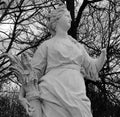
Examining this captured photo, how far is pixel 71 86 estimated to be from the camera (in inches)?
195

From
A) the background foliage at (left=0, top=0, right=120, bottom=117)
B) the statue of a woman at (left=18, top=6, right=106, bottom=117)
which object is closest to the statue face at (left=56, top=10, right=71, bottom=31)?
the statue of a woman at (left=18, top=6, right=106, bottom=117)

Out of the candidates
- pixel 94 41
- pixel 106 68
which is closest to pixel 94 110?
pixel 106 68

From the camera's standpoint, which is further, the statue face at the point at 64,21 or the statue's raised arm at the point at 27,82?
the statue face at the point at 64,21

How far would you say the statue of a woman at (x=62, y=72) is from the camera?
4824 millimetres

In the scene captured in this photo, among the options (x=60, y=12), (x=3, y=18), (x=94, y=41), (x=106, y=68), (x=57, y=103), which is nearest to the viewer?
(x=57, y=103)

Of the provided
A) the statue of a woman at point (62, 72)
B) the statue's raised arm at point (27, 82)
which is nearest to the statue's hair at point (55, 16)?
the statue of a woman at point (62, 72)

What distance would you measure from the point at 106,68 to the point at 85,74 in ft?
22.8

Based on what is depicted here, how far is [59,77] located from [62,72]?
0.09 meters

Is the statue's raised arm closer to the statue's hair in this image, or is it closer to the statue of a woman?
the statue of a woman

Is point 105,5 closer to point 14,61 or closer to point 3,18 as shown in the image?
point 3,18

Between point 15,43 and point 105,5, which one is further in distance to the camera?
point 105,5

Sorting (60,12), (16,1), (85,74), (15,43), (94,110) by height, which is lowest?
(94,110)

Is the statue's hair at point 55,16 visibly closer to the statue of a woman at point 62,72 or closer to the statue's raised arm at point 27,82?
the statue of a woman at point 62,72

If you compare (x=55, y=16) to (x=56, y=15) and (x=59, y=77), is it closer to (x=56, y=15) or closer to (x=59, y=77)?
(x=56, y=15)
